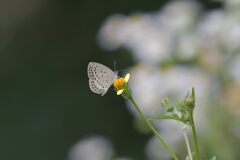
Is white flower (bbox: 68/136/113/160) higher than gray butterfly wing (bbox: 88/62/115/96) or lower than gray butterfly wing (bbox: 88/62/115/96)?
lower

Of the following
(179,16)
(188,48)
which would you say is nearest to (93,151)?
(188,48)

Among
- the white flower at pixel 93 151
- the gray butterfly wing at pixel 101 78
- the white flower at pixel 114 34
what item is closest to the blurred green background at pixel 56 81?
the white flower at pixel 114 34

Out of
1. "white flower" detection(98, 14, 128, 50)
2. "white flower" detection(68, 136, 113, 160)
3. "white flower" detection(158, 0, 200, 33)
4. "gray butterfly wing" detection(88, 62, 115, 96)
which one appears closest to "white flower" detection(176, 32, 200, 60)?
"white flower" detection(158, 0, 200, 33)

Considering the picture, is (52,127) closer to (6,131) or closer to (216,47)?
(6,131)

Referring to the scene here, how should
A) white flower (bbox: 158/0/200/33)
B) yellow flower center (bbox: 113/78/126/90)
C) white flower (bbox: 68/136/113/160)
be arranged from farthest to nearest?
1. white flower (bbox: 158/0/200/33)
2. white flower (bbox: 68/136/113/160)
3. yellow flower center (bbox: 113/78/126/90)

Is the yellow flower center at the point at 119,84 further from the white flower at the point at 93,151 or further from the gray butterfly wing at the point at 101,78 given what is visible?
the white flower at the point at 93,151

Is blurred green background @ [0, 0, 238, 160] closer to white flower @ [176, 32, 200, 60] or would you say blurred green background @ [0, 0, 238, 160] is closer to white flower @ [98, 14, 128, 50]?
white flower @ [98, 14, 128, 50]
